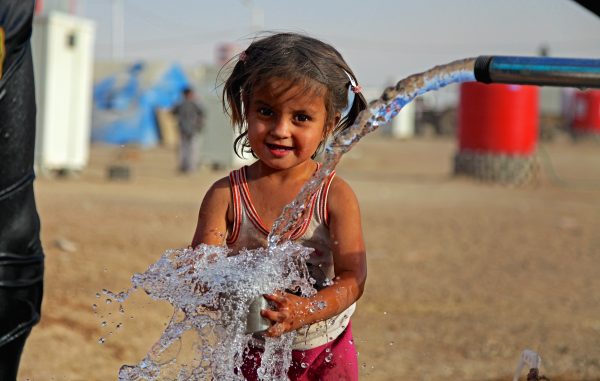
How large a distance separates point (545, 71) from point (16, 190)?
164 cm

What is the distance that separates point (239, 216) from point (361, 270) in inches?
13.6

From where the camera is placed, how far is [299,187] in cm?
251

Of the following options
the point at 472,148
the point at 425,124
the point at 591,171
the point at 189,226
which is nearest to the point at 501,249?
the point at 189,226

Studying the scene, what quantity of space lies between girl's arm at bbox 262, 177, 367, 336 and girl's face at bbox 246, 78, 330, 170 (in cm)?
14

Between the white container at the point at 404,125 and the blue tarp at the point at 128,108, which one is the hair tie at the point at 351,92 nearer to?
the blue tarp at the point at 128,108

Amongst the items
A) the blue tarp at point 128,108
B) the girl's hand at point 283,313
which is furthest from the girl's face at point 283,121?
the blue tarp at point 128,108

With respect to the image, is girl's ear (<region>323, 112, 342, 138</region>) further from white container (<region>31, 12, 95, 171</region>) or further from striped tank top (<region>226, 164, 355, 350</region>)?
white container (<region>31, 12, 95, 171</region>)

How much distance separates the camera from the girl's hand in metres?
2.08

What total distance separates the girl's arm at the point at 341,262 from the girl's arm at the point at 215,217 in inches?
10.6

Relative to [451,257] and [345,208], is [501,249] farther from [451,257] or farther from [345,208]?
[345,208]

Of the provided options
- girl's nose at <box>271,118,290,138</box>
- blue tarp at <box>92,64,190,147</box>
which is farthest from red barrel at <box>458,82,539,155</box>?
girl's nose at <box>271,118,290,138</box>

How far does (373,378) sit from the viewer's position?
4379 millimetres

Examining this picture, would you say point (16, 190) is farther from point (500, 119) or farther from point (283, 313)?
point (500, 119)

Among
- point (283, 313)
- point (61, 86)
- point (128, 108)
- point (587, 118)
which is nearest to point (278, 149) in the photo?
point (283, 313)
